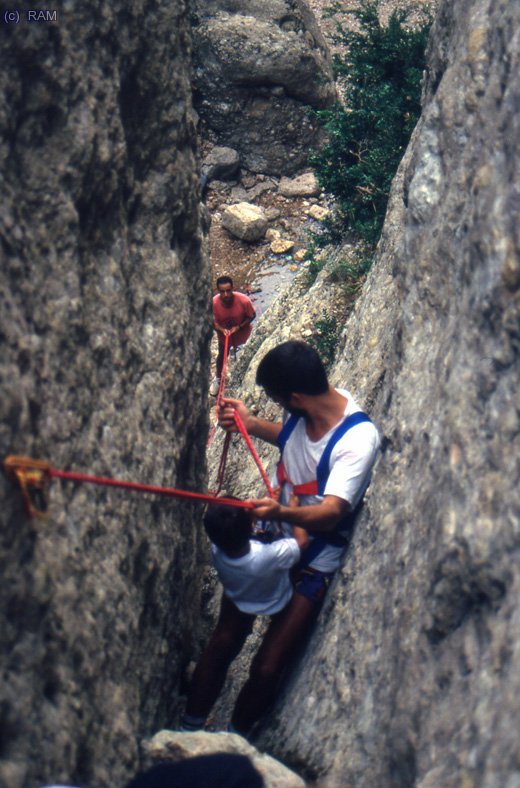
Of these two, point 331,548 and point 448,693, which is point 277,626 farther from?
point 448,693

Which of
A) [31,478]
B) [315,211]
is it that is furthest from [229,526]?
[315,211]

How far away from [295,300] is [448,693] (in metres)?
7.39

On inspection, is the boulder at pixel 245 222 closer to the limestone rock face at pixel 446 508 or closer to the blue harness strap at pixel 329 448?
the limestone rock face at pixel 446 508

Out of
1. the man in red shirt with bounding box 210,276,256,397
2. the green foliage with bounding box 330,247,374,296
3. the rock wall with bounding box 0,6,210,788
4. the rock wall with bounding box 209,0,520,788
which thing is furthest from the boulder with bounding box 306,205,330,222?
the rock wall with bounding box 0,6,210,788

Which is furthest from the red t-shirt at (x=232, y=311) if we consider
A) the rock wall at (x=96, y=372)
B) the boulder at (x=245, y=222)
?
the boulder at (x=245, y=222)

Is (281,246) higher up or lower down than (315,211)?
lower down

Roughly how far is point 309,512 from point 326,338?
4.40 metres

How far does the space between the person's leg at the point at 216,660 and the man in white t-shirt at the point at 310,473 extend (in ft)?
0.52

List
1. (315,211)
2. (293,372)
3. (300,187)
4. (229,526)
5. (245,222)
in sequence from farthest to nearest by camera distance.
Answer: (300,187)
(315,211)
(245,222)
(293,372)
(229,526)

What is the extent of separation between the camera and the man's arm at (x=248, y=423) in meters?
4.76

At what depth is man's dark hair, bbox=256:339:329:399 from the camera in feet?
13.6

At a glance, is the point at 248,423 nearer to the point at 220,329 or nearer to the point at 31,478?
the point at 31,478

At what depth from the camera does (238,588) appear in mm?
4172

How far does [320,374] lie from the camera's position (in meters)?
4.16
